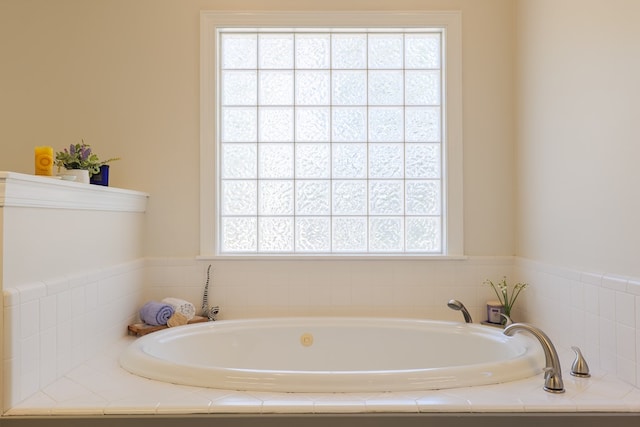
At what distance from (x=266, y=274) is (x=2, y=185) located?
1406 mm

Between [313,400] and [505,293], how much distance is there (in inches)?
56.1

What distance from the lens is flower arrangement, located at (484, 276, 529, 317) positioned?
240 cm

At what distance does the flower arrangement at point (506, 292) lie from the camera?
2.40m

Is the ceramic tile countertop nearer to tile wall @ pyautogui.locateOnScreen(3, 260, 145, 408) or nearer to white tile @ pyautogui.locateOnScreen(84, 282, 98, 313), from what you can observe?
tile wall @ pyautogui.locateOnScreen(3, 260, 145, 408)

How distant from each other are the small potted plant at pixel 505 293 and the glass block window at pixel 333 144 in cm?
39

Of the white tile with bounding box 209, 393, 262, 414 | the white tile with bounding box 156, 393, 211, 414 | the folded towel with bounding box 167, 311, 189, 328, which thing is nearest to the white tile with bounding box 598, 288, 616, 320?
the white tile with bounding box 209, 393, 262, 414

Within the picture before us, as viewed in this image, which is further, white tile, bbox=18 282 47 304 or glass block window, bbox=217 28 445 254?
glass block window, bbox=217 28 445 254

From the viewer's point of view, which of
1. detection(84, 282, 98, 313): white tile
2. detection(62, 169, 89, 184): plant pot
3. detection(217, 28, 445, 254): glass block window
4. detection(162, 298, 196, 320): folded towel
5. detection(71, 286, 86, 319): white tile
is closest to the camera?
detection(71, 286, 86, 319): white tile

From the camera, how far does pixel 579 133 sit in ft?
6.23

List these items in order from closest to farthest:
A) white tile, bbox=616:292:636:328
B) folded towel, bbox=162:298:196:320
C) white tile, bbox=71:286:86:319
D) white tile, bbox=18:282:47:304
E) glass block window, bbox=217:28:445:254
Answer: white tile, bbox=18:282:47:304 < white tile, bbox=616:292:636:328 < white tile, bbox=71:286:86:319 < folded towel, bbox=162:298:196:320 < glass block window, bbox=217:28:445:254

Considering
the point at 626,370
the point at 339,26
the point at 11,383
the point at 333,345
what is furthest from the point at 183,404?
the point at 339,26

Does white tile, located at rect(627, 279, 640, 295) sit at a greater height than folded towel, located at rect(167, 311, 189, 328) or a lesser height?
greater

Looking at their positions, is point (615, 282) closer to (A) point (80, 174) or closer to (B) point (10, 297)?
(B) point (10, 297)

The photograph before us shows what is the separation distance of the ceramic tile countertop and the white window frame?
3.49ft
